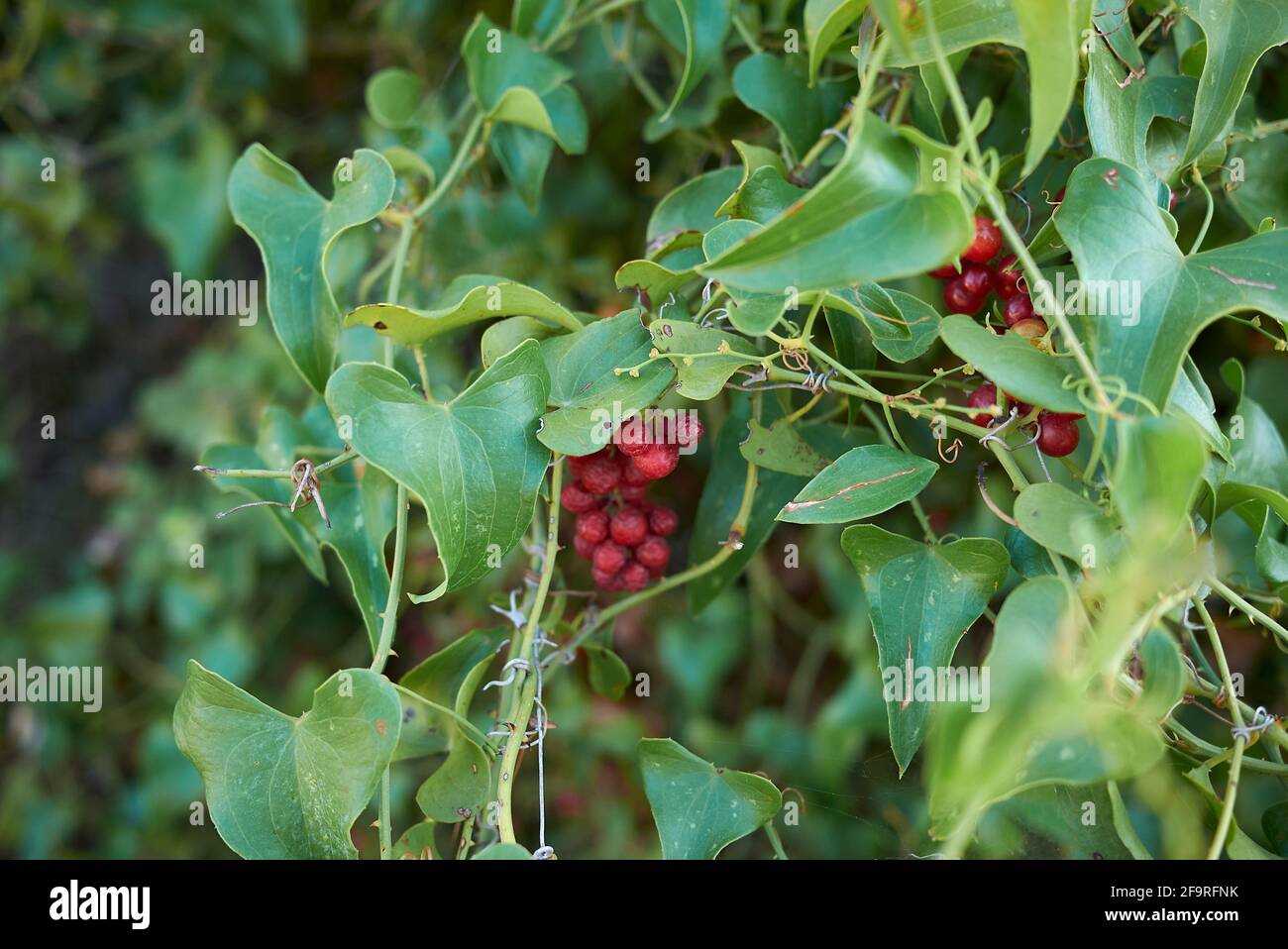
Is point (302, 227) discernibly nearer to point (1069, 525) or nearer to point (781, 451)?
point (781, 451)

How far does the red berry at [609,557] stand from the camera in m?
0.64

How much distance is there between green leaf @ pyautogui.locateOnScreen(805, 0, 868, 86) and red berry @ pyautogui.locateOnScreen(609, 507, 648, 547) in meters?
0.28

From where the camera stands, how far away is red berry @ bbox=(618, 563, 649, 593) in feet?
2.17

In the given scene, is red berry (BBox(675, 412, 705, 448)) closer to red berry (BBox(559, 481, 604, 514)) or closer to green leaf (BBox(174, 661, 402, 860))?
red berry (BBox(559, 481, 604, 514))

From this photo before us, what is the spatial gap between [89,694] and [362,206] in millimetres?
986

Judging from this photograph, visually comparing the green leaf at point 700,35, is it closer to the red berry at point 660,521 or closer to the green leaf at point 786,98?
the green leaf at point 786,98

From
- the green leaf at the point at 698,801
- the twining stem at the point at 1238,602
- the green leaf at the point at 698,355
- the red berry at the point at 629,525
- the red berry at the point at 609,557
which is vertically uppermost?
the green leaf at the point at 698,355

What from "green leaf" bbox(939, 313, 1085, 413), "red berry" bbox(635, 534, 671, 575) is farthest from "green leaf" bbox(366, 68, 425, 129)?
"green leaf" bbox(939, 313, 1085, 413)

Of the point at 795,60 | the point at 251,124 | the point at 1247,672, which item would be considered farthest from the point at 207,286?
the point at 1247,672

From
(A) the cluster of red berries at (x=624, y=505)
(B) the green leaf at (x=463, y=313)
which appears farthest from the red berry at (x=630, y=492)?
(B) the green leaf at (x=463, y=313)

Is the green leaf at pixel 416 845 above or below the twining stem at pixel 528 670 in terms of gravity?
below

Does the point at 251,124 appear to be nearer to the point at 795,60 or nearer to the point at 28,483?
the point at 28,483

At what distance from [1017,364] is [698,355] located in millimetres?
154

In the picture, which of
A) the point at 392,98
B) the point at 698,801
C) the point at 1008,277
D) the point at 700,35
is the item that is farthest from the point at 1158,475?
the point at 392,98
